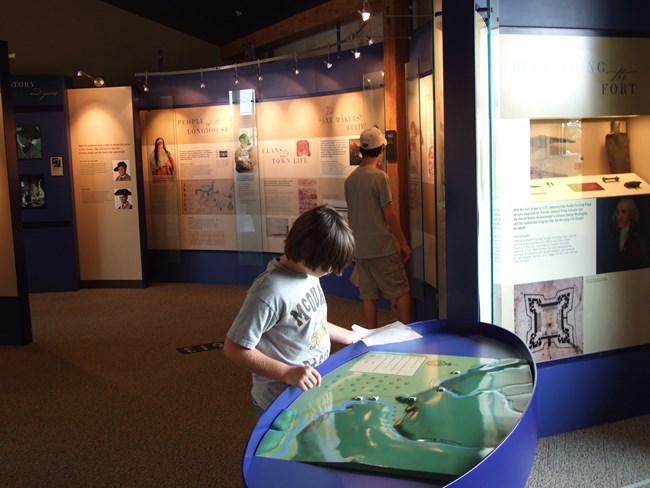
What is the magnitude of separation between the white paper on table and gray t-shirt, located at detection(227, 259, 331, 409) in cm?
23

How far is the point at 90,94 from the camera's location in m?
8.67

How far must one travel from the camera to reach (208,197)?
28.9 feet

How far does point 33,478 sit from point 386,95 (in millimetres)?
4347

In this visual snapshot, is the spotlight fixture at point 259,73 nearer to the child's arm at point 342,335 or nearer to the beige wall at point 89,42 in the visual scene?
the beige wall at point 89,42

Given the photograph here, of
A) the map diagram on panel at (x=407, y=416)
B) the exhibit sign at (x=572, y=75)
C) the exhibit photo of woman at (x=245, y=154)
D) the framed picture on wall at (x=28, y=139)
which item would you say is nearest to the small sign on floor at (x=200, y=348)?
the exhibit photo of woman at (x=245, y=154)

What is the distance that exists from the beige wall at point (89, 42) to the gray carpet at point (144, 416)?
410 cm

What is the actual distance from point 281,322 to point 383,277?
3195 millimetres

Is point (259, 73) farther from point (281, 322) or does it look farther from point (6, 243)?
point (281, 322)

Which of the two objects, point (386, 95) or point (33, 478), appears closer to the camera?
point (33, 478)

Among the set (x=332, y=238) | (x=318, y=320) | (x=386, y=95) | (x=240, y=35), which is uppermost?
(x=240, y=35)

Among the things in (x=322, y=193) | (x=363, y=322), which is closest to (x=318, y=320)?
(x=363, y=322)

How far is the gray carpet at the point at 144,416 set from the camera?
3.46 m

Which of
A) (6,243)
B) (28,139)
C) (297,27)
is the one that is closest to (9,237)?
(6,243)

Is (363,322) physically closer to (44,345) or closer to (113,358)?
(113,358)
